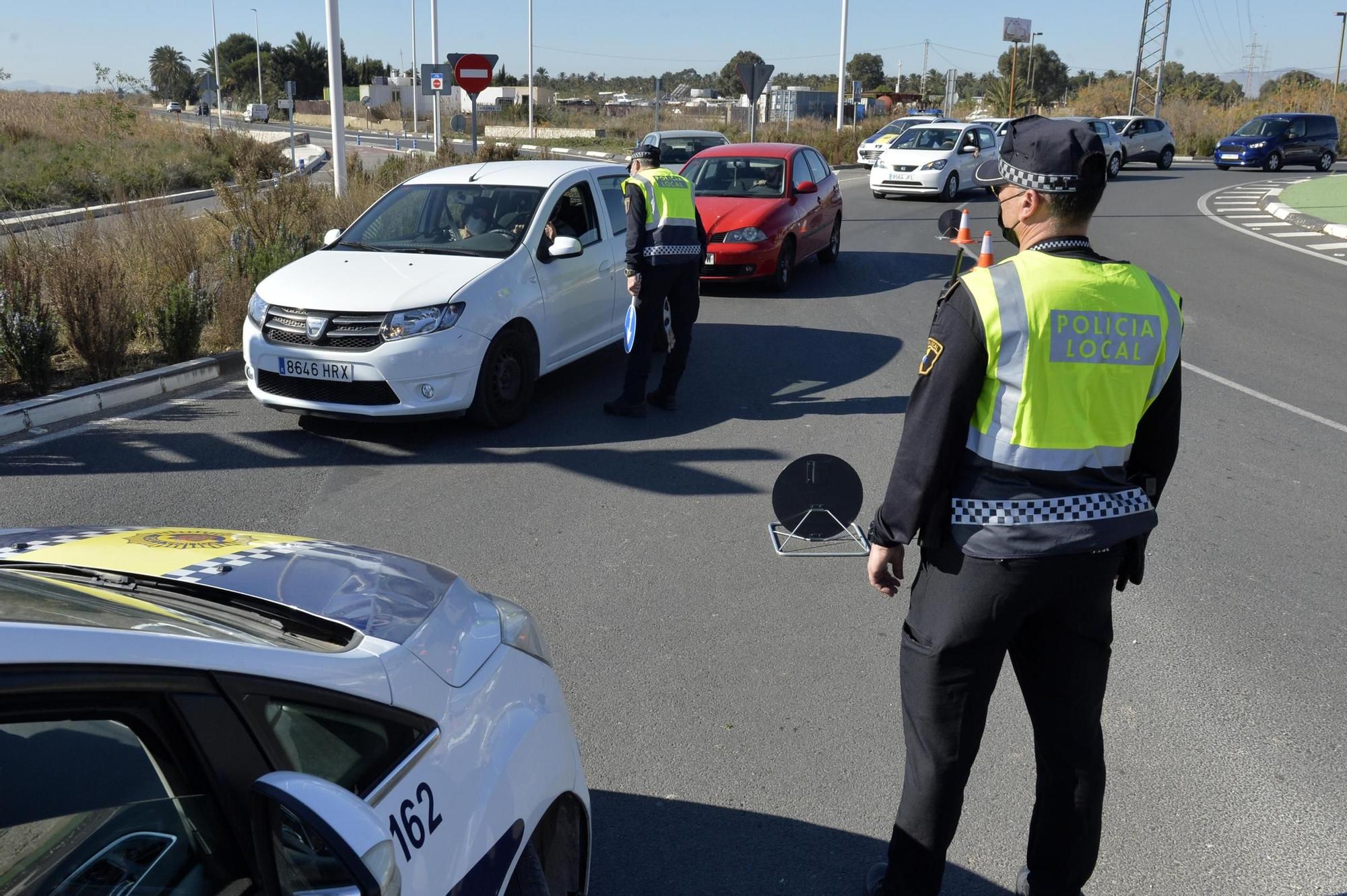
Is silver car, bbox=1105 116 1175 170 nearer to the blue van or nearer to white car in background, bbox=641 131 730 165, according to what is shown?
the blue van

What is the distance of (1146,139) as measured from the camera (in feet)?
124

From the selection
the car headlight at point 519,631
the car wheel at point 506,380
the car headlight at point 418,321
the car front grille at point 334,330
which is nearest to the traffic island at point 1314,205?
the car wheel at point 506,380

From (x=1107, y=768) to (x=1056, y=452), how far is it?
5.77 feet

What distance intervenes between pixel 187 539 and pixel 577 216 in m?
6.62

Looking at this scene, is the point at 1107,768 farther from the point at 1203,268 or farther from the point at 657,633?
the point at 1203,268

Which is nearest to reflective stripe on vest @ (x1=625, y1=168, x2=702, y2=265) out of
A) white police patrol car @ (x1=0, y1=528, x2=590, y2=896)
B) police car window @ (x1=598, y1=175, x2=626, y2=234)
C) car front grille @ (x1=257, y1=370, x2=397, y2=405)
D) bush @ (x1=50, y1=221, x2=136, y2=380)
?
police car window @ (x1=598, y1=175, x2=626, y2=234)

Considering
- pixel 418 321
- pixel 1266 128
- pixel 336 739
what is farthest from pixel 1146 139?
pixel 336 739

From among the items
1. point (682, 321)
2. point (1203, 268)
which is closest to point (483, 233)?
point (682, 321)

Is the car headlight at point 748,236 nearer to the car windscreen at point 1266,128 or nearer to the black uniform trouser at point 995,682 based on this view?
the black uniform trouser at point 995,682

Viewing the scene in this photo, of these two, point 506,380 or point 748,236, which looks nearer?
point 506,380

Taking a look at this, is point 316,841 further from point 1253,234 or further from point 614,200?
point 1253,234

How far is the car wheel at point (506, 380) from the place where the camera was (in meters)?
7.55

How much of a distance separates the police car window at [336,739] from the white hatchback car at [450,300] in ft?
17.6

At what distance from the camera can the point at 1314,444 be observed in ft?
24.7
